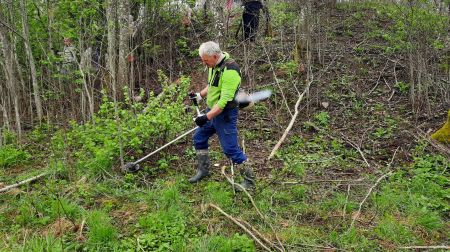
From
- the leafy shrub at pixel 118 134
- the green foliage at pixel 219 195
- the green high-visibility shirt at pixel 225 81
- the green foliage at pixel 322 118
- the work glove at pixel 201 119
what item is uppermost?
the green high-visibility shirt at pixel 225 81

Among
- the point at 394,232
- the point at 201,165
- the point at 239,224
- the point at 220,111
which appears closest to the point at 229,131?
the point at 220,111

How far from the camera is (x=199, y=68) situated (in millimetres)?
10039

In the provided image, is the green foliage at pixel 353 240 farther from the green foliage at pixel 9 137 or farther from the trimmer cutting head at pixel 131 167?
the green foliage at pixel 9 137

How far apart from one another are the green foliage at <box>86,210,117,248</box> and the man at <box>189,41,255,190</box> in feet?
4.43

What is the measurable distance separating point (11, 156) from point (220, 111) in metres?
3.60

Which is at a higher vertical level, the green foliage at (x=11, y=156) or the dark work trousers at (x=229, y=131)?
the dark work trousers at (x=229, y=131)

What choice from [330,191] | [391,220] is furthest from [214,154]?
[391,220]

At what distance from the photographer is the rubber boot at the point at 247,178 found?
488 cm

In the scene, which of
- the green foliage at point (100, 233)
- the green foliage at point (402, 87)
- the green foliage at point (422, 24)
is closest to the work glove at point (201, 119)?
the green foliage at point (100, 233)

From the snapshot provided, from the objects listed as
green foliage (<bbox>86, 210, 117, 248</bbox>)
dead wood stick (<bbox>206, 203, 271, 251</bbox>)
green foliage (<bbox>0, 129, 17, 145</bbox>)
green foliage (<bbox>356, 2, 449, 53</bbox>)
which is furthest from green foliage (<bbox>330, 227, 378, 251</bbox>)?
green foliage (<bbox>0, 129, 17, 145</bbox>)

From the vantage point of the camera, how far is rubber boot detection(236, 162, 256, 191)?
4.88m

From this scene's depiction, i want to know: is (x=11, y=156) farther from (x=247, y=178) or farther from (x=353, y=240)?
(x=353, y=240)

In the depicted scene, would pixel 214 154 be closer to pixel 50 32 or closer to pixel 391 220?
pixel 391 220

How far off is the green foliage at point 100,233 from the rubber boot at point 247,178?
159 centimetres
